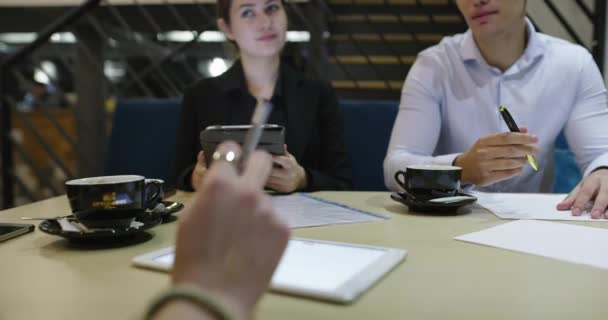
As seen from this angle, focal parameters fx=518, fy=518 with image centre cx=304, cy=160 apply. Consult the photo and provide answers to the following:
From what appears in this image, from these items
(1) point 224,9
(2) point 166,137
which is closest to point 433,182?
(1) point 224,9

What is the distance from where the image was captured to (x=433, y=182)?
99 cm

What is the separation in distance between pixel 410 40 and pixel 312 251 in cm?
315

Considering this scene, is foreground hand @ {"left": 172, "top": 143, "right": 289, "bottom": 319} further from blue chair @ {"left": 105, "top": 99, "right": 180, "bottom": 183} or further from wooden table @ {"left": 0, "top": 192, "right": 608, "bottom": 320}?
blue chair @ {"left": 105, "top": 99, "right": 180, "bottom": 183}

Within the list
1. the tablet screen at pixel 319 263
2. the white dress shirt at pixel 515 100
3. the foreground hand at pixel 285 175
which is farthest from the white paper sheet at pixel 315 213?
the white dress shirt at pixel 515 100

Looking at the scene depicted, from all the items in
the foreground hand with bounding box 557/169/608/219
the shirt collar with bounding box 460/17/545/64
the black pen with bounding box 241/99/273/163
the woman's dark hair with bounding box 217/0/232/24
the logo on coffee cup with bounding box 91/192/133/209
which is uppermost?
the woman's dark hair with bounding box 217/0/232/24

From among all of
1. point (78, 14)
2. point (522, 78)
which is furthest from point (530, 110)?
point (78, 14)

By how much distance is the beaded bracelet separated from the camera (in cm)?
35

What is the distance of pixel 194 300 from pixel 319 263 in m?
0.27

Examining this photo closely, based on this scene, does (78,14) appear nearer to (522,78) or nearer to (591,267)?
(522,78)

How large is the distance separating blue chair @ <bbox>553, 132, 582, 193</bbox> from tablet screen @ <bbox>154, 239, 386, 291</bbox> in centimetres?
115

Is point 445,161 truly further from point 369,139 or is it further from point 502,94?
point 369,139

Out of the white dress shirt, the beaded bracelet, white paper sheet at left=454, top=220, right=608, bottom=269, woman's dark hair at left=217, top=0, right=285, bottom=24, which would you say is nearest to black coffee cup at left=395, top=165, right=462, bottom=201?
white paper sheet at left=454, top=220, right=608, bottom=269

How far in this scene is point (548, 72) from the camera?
1.50 metres

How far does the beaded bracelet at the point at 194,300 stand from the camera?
1.13ft
